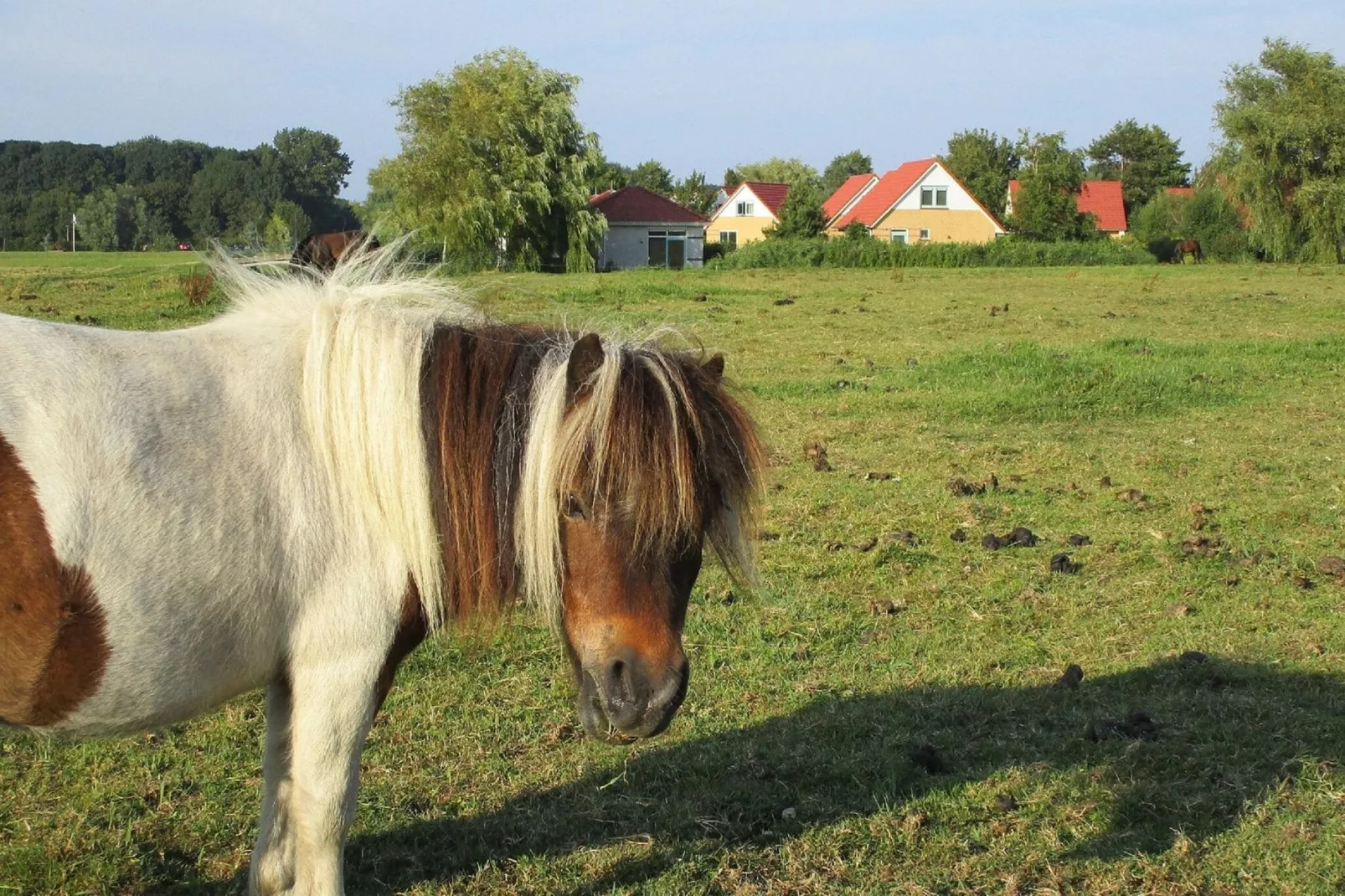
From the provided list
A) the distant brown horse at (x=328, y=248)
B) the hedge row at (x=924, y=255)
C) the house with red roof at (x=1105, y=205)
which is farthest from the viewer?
the house with red roof at (x=1105, y=205)

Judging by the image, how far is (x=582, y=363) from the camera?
2.70 meters

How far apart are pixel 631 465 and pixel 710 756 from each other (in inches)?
82.6

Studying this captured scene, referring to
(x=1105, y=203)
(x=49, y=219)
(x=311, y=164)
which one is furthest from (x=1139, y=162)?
(x=49, y=219)

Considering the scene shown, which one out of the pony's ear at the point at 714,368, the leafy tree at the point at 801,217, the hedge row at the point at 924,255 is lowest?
the pony's ear at the point at 714,368

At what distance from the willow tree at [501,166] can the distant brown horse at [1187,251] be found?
1138 inches

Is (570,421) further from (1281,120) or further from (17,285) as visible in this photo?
(1281,120)

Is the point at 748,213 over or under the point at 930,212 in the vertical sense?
over

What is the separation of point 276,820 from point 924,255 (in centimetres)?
4526

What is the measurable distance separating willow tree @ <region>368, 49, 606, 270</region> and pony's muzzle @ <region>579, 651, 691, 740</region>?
37.2m

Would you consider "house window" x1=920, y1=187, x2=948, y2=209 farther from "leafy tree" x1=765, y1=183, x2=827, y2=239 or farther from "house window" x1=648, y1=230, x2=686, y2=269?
"house window" x1=648, y1=230, x2=686, y2=269

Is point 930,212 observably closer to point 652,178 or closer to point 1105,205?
point 1105,205

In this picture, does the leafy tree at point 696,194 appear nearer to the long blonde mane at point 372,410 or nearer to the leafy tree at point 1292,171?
the leafy tree at point 1292,171

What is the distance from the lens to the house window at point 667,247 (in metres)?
54.8

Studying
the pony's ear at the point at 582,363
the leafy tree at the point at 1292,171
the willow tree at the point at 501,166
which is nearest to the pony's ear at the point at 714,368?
the pony's ear at the point at 582,363
